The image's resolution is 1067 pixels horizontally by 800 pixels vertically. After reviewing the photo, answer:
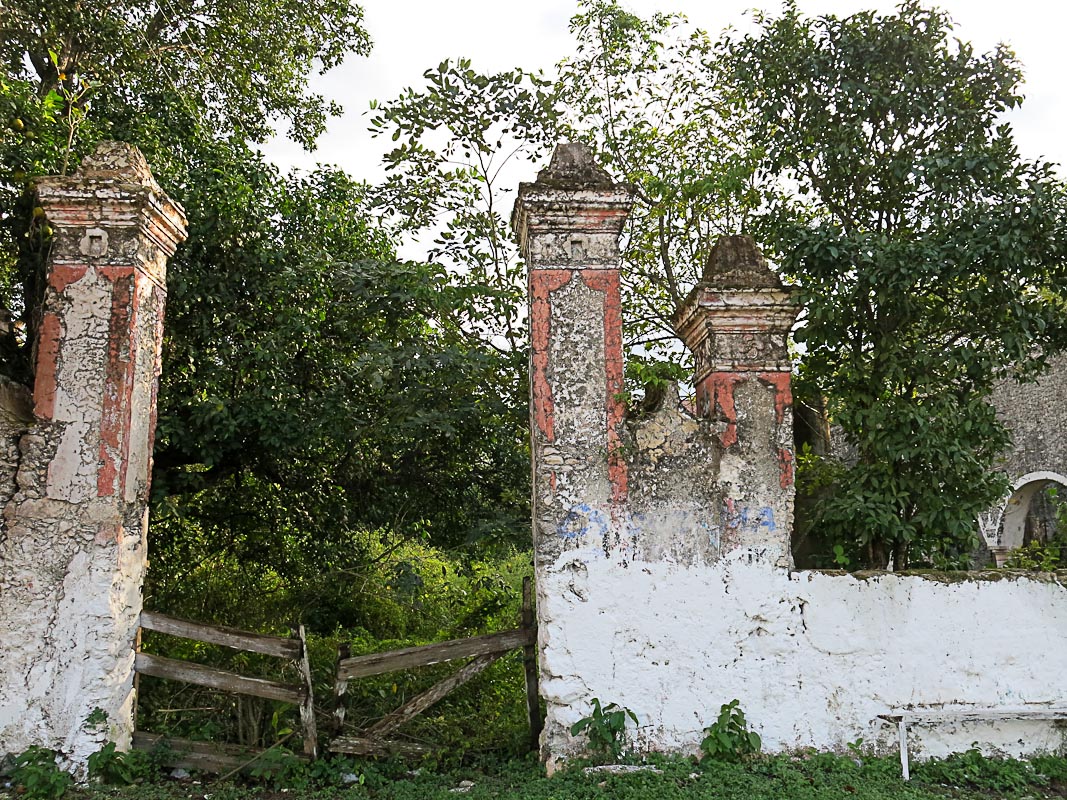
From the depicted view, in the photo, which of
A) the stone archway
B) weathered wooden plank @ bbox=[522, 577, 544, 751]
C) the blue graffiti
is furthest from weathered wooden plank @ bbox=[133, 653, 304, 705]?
the stone archway

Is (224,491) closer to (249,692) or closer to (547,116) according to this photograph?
(249,692)

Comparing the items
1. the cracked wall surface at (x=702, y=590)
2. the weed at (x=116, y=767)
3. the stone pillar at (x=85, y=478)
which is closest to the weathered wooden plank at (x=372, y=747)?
the cracked wall surface at (x=702, y=590)

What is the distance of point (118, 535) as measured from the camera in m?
4.95

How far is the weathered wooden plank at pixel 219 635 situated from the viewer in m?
5.16

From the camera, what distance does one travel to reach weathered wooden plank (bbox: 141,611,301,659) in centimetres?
516

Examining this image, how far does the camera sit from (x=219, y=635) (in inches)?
203

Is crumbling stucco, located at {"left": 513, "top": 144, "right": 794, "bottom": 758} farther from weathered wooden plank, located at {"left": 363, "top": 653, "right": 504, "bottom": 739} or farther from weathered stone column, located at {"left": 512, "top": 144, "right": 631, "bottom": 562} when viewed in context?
weathered wooden plank, located at {"left": 363, "top": 653, "right": 504, "bottom": 739}

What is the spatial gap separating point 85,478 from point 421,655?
7.46 feet

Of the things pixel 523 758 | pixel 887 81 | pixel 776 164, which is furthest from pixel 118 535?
pixel 887 81

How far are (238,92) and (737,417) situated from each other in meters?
6.98

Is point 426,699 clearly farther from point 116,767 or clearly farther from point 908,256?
point 908,256

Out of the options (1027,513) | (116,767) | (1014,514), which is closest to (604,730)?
(116,767)

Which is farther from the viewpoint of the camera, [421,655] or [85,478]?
[421,655]

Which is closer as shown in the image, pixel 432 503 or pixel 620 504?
pixel 620 504
